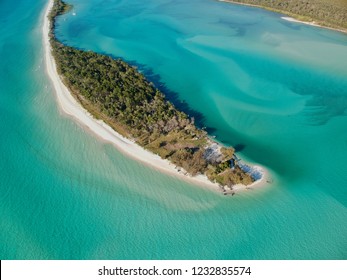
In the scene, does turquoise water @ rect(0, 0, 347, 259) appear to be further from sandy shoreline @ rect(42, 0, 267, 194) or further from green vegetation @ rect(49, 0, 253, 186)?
green vegetation @ rect(49, 0, 253, 186)

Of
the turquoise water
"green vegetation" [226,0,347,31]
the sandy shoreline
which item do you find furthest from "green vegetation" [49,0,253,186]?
"green vegetation" [226,0,347,31]

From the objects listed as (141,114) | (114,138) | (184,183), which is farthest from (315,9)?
(184,183)

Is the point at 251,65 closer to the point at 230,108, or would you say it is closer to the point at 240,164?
the point at 230,108

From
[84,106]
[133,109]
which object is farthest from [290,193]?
[84,106]

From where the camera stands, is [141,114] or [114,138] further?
[141,114]

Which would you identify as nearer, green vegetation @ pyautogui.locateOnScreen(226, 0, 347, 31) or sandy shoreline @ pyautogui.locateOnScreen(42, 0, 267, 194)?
sandy shoreline @ pyautogui.locateOnScreen(42, 0, 267, 194)

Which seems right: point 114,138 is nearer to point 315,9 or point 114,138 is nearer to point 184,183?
point 184,183
